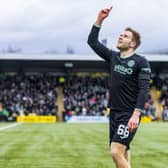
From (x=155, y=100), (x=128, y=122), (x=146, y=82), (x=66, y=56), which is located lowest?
(x=155, y=100)

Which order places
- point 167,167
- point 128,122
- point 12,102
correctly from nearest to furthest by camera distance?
point 128,122 < point 167,167 < point 12,102

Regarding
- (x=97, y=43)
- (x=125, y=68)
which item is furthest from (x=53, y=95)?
(x=125, y=68)

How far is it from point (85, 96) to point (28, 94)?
219 inches

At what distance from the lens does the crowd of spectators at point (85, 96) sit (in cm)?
5344

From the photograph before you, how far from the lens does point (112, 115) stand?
7863mm

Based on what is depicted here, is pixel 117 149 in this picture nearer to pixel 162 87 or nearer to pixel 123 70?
pixel 123 70

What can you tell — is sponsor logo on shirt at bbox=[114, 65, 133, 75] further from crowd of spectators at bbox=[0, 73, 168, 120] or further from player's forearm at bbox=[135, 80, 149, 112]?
crowd of spectators at bbox=[0, 73, 168, 120]

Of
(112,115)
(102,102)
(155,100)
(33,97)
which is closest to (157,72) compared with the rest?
(155,100)

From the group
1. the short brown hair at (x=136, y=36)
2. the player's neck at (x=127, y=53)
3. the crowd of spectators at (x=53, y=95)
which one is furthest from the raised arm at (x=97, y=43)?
the crowd of spectators at (x=53, y=95)

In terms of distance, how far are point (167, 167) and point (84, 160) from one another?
2.14 meters

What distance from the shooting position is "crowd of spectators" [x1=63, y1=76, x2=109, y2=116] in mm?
53438

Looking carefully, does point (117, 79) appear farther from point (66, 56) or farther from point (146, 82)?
point (66, 56)

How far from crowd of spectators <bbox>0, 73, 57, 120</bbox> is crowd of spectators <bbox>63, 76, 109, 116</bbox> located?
1416 mm

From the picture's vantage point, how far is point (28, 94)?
5675 centimetres
